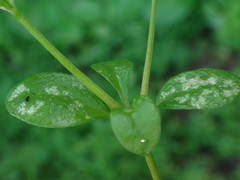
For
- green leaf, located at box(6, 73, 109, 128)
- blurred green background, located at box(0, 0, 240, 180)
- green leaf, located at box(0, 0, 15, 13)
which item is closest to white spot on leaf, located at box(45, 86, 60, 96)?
green leaf, located at box(6, 73, 109, 128)

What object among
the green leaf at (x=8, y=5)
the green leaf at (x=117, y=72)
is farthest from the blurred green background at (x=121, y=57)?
the green leaf at (x=8, y=5)

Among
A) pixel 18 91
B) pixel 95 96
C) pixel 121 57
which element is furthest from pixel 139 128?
pixel 121 57

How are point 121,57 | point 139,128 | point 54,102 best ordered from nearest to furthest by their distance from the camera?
1. point 139,128
2. point 54,102
3. point 121,57

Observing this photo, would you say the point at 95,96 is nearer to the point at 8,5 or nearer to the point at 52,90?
the point at 52,90

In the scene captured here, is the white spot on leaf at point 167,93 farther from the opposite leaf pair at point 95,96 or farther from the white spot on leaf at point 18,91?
the white spot on leaf at point 18,91

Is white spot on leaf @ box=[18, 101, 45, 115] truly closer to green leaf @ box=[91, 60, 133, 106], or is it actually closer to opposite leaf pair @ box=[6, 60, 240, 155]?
opposite leaf pair @ box=[6, 60, 240, 155]

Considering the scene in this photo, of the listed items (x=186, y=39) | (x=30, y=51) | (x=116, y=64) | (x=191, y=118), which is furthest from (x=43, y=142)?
(x=116, y=64)
